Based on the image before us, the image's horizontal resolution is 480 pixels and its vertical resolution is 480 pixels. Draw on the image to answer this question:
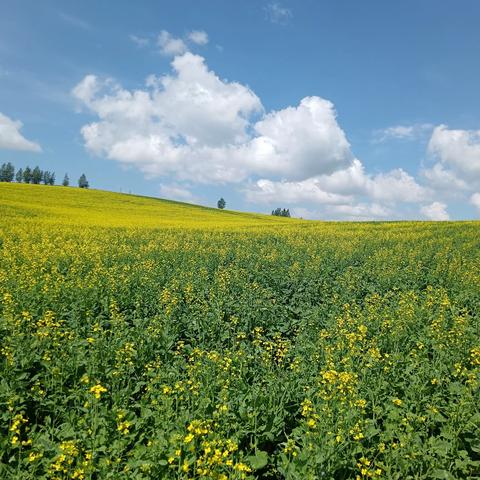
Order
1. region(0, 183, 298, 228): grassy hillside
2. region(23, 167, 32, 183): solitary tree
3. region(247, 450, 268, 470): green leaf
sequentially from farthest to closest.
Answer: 1. region(23, 167, 32, 183): solitary tree
2. region(0, 183, 298, 228): grassy hillside
3. region(247, 450, 268, 470): green leaf

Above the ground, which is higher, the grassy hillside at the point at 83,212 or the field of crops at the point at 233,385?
the grassy hillside at the point at 83,212

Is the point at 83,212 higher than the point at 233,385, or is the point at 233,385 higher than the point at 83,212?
the point at 83,212

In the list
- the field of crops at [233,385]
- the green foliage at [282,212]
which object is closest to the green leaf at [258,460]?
the field of crops at [233,385]

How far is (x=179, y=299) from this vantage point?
35.8ft

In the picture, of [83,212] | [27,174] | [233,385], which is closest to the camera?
[233,385]

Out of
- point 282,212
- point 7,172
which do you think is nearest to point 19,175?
point 7,172

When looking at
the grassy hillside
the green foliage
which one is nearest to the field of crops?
the grassy hillside

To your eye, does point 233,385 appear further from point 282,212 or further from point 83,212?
point 282,212

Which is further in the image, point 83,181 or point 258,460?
point 83,181

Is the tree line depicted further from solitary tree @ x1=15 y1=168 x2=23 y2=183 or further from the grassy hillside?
the grassy hillside

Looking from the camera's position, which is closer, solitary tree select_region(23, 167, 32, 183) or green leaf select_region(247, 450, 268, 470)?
green leaf select_region(247, 450, 268, 470)

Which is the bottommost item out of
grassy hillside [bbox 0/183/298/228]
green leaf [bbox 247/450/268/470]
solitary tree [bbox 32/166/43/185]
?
green leaf [bbox 247/450/268/470]

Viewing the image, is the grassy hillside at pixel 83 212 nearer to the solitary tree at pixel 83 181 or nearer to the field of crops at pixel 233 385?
the field of crops at pixel 233 385

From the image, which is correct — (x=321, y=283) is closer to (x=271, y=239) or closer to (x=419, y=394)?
(x=419, y=394)
